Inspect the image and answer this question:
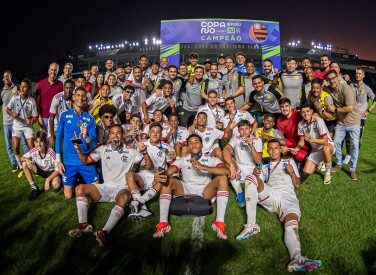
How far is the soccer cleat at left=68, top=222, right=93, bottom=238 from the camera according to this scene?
347 centimetres

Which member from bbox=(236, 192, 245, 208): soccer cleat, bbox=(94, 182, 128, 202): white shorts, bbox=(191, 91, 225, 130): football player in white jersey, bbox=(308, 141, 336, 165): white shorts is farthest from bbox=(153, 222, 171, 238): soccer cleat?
bbox=(308, 141, 336, 165): white shorts

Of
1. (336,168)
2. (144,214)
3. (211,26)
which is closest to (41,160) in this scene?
(144,214)

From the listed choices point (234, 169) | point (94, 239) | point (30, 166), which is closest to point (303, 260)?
point (234, 169)

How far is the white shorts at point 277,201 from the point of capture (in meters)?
3.68

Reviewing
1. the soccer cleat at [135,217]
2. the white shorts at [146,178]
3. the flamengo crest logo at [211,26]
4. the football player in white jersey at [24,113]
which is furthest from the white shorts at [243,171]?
the flamengo crest logo at [211,26]

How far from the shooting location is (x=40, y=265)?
2.98 metres

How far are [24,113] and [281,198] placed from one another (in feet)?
18.6

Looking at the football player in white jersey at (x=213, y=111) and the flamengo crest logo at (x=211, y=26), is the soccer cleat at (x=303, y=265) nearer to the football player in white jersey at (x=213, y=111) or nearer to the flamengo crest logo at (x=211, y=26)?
the football player in white jersey at (x=213, y=111)

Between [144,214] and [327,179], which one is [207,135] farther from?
[327,179]

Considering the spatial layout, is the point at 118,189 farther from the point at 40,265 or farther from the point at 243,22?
the point at 243,22

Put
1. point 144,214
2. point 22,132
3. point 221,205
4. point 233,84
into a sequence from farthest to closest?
point 233,84 → point 22,132 → point 144,214 → point 221,205

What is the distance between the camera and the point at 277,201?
12.4 feet

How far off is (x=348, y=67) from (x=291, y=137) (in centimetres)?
4281

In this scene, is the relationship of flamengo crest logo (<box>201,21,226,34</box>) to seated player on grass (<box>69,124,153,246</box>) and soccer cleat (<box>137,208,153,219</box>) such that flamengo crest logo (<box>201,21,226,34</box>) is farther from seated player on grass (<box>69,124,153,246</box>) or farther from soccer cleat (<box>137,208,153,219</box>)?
soccer cleat (<box>137,208,153,219</box>)
